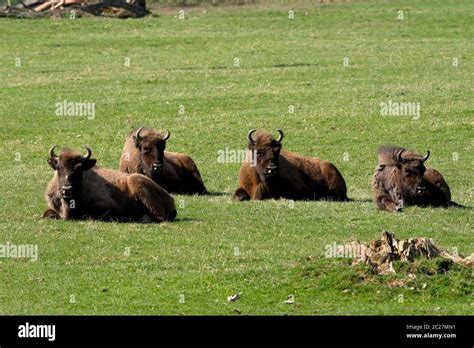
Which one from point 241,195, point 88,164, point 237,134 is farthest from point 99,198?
point 237,134

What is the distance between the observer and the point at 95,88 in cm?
4603

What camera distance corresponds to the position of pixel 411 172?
27.1 m

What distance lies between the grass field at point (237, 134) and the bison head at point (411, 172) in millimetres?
474

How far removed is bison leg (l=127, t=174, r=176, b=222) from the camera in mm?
24891

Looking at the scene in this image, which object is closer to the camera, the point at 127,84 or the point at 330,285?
the point at 330,285

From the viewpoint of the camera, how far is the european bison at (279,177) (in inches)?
1118

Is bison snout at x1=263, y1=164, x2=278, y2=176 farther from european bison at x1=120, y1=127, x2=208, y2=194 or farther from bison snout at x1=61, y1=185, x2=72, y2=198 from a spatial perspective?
bison snout at x1=61, y1=185, x2=72, y2=198

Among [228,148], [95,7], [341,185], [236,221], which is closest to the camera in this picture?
[236,221]

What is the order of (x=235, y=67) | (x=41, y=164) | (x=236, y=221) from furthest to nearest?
(x=235, y=67)
(x=41, y=164)
(x=236, y=221)

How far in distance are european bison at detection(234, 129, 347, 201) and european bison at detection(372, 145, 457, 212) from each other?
170 cm

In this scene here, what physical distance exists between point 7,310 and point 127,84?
94.9ft

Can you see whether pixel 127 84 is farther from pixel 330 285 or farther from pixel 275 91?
pixel 330 285

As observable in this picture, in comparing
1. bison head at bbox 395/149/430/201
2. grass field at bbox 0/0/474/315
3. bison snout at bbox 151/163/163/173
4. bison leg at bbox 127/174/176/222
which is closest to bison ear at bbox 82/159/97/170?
bison leg at bbox 127/174/176/222

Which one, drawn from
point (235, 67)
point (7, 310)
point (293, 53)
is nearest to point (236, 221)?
point (7, 310)
